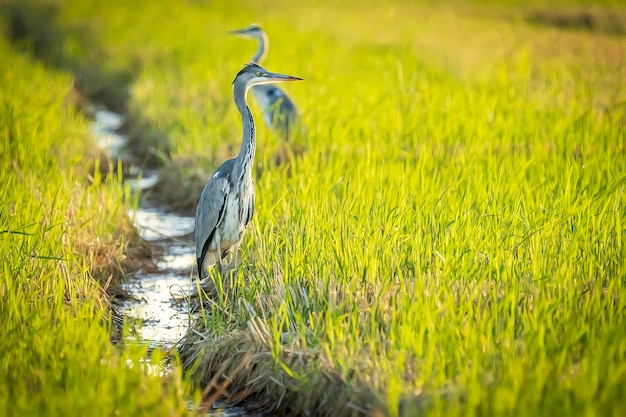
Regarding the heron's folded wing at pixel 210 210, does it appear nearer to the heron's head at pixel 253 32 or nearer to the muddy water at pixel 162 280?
the muddy water at pixel 162 280

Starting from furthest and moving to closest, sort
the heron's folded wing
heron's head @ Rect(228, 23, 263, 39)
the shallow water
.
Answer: heron's head @ Rect(228, 23, 263, 39), the heron's folded wing, the shallow water

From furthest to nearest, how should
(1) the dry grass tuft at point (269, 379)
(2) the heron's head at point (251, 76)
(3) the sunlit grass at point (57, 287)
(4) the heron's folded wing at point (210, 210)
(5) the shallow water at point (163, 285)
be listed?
(2) the heron's head at point (251, 76), (4) the heron's folded wing at point (210, 210), (5) the shallow water at point (163, 285), (1) the dry grass tuft at point (269, 379), (3) the sunlit grass at point (57, 287)

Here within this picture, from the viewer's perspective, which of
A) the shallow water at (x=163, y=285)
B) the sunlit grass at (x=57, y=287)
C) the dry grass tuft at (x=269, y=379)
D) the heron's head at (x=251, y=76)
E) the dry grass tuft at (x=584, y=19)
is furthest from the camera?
the dry grass tuft at (x=584, y=19)

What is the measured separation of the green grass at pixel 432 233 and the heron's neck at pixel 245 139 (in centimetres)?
37

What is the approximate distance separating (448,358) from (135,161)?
5800 millimetres

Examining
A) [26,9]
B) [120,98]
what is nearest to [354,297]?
[120,98]

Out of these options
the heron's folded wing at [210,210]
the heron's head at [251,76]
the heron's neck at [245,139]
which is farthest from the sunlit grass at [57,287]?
the heron's head at [251,76]

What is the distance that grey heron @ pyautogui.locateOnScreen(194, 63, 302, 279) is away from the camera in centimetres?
490

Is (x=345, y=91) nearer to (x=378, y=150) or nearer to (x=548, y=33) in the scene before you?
(x=378, y=150)

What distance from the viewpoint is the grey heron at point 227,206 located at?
4.90 m

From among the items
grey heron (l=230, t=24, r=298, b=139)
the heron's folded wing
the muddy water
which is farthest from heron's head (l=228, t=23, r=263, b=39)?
the heron's folded wing

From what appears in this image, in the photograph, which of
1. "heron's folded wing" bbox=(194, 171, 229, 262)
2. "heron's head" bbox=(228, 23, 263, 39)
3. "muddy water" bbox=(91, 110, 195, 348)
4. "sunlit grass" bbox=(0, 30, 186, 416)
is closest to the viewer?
"sunlit grass" bbox=(0, 30, 186, 416)

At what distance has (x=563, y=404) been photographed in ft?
9.93

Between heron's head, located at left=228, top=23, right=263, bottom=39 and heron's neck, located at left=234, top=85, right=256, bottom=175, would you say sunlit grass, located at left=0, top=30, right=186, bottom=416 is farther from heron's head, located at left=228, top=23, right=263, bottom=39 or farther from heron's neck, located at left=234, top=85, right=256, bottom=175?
heron's head, located at left=228, top=23, right=263, bottom=39
